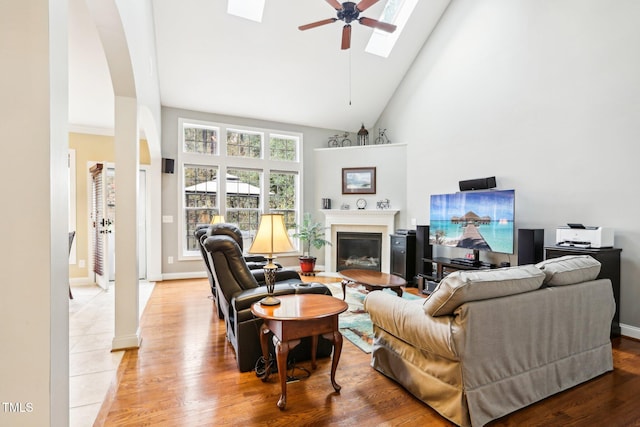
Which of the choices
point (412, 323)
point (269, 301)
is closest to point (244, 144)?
point (269, 301)

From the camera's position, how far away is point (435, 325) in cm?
190

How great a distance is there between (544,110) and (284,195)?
476 centimetres

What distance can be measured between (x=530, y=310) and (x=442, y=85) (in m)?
4.52

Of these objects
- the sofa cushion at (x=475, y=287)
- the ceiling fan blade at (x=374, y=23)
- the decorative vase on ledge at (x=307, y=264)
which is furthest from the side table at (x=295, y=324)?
the decorative vase on ledge at (x=307, y=264)

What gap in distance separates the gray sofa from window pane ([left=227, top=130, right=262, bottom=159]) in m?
4.99

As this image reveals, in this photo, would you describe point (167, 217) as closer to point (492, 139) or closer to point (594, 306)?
point (492, 139)

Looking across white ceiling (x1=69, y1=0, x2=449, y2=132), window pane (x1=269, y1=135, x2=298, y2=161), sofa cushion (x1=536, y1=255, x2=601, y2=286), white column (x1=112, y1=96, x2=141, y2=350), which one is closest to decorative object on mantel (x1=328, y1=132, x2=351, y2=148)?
white ceiling (x1=69, y1=0, x2=449, y2=132)

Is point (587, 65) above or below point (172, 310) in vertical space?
above

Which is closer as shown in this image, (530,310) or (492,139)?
(530,310)

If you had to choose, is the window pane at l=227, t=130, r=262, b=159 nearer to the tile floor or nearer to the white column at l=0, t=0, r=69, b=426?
the tile floor

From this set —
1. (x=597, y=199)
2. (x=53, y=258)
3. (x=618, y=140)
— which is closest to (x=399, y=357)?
(x=53, y=258)

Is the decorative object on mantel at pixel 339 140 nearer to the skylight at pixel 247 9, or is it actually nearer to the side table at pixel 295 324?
the skylight at pixel 247 9

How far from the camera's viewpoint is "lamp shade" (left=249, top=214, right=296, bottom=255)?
88.2 inches

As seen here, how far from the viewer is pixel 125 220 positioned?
2896 millimetres
